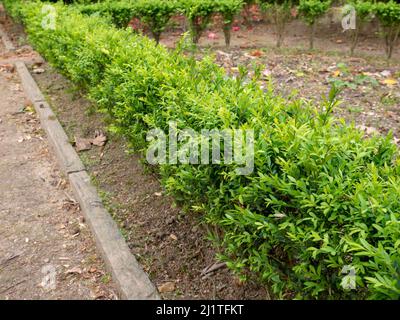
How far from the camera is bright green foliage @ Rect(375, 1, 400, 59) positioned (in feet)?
20.9

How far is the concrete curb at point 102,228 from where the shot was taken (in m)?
2.57

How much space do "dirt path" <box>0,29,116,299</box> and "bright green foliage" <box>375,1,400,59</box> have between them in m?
4.98

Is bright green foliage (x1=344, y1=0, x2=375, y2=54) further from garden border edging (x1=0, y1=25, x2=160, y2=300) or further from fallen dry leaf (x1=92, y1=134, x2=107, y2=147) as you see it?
garden border edging (x1=0, y1=25, x2=160, y2=300)

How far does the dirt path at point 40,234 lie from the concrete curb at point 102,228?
0.11 meters

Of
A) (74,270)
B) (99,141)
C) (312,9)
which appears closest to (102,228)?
(74,270)

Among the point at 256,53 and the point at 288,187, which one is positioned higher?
the point at 288,187

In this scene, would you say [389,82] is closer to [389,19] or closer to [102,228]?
[389,19]

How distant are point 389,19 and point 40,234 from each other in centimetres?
576

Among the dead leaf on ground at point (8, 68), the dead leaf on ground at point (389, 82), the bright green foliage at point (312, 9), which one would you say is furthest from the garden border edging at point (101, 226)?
the bright green foliage at point (312, 9)

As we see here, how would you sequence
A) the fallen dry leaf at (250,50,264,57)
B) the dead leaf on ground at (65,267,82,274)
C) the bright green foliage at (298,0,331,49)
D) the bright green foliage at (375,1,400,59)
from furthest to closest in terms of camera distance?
1. the bright green foliage at (298,0,331,49)
2. the fallen dry leaf at (250,50,264,57)
3. the bright green foliage at (375,1,400,59)
4. the dead leaf on ground at (65,267,82,274)

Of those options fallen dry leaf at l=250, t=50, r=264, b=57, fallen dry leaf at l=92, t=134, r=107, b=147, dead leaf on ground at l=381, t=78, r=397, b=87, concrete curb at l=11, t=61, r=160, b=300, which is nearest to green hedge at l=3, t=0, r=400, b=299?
concrete curb at l=11, t=61, r=160, b=300

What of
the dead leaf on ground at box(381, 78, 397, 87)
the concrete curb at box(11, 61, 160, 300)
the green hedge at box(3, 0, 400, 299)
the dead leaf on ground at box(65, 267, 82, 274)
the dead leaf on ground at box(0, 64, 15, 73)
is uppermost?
the green hedge at box(3, 0, 400, 299)

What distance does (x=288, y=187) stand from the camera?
1.78 metres

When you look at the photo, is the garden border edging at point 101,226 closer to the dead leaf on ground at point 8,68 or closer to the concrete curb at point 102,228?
the concrete curb at point 102,228
